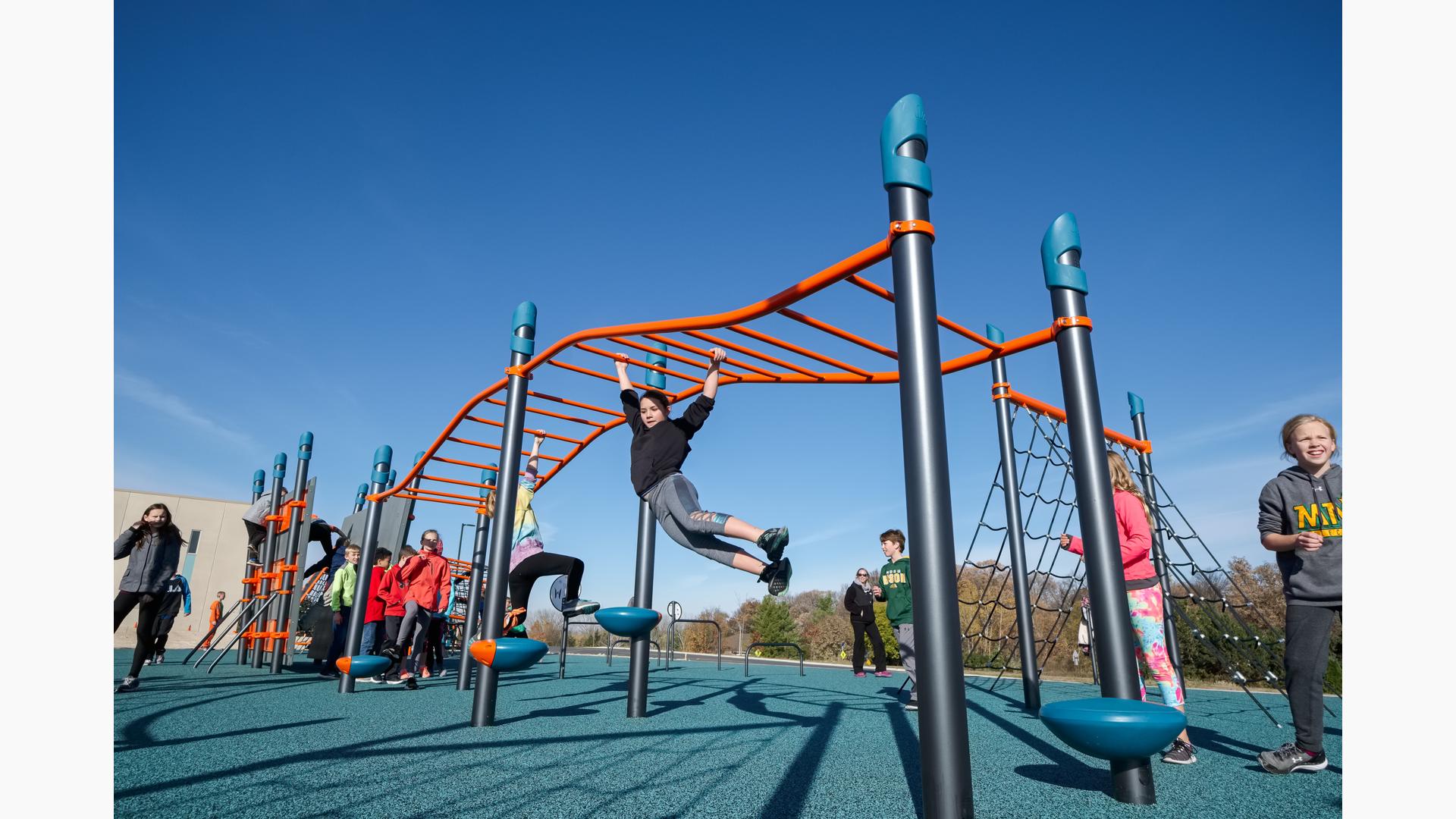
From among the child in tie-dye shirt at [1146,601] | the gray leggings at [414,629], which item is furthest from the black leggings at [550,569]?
the child in tie-dye shirt at [1146,601]

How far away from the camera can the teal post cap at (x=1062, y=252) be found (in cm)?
278

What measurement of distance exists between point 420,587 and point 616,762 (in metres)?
4.13

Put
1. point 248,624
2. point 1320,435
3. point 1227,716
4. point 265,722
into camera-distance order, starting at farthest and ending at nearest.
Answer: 1. point 248,624
2. point 1227,716
3. point 265,722
4. point 1320,435

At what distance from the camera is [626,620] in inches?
127

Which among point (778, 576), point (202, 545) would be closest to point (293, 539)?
point (778, 576)

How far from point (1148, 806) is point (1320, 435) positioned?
63.2 inches

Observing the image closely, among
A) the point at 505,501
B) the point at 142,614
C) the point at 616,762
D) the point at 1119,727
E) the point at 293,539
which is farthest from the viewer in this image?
the point at 293,539

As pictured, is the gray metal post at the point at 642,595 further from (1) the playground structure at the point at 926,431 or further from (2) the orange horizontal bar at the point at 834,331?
(2) the orange horizontal bar at the point at 834,331

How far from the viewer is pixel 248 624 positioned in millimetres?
8266

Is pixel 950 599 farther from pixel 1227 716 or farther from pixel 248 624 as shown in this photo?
pixel 248 624

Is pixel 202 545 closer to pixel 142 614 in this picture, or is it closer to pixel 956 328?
pixel 142 614

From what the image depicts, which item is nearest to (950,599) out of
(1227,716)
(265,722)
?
(265,722)

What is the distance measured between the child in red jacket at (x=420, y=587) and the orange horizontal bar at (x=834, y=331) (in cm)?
461

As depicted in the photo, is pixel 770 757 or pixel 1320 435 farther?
pixel 770 757
